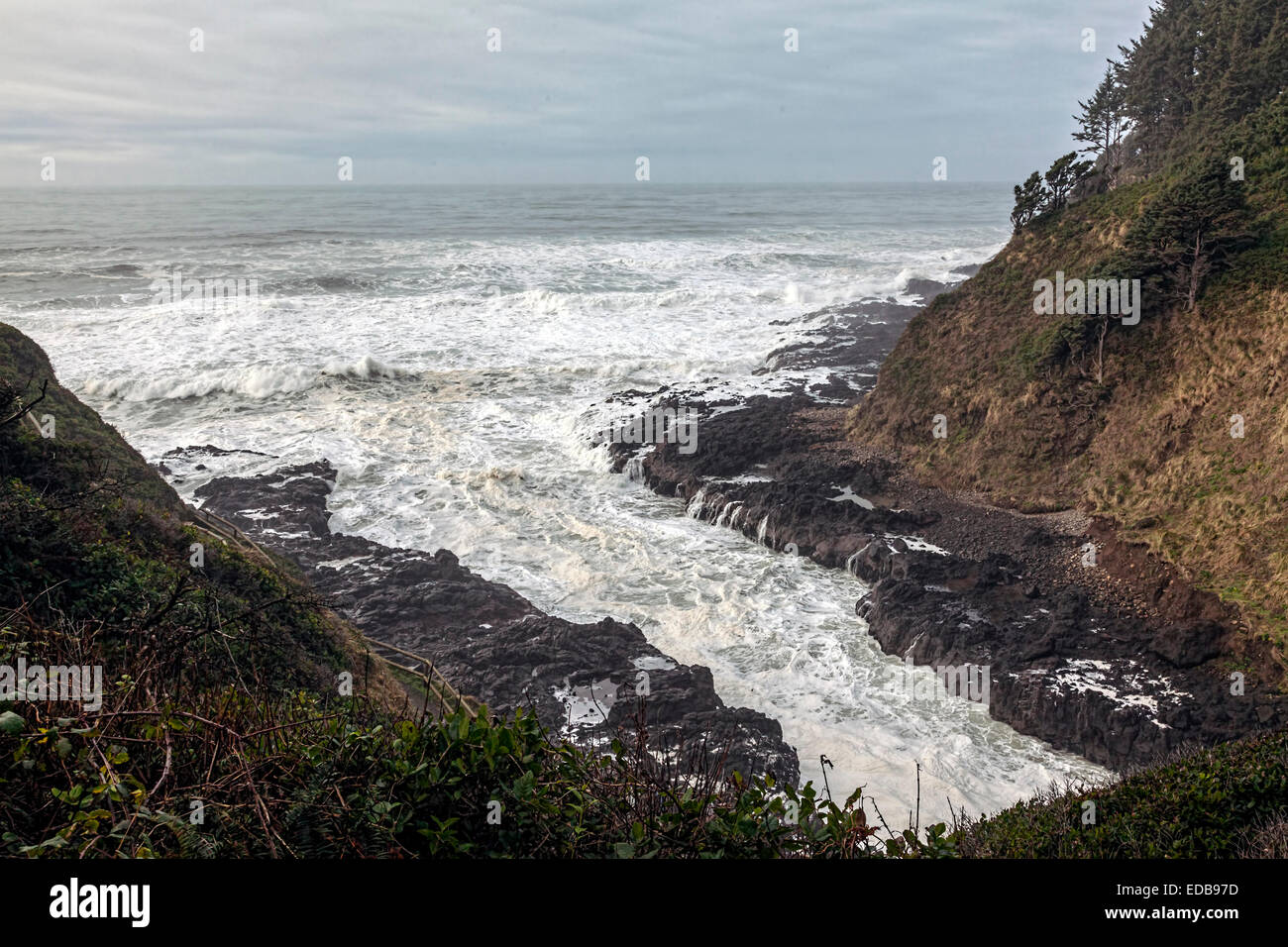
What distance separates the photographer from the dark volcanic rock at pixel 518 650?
35.0 ft

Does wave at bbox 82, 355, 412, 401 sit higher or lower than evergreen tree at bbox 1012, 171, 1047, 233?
lower

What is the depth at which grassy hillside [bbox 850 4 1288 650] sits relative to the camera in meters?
13.3

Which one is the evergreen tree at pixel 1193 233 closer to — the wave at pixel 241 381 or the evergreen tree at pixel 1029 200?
the evergreen tree at pixel 1029 200

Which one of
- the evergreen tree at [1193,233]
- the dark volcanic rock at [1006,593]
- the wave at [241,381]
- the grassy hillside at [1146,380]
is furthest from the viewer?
the wave at [241,381]

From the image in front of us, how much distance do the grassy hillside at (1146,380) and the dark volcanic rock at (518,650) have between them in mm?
7552

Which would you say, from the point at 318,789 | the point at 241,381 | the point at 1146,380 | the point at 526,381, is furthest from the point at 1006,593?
the point at 241,381

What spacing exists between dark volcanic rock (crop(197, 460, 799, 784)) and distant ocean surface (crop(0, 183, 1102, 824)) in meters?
0.88

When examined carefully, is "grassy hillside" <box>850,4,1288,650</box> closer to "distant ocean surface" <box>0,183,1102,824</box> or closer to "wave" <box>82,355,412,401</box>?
"distant ocean surface" <box>0,183,1102,824</box>

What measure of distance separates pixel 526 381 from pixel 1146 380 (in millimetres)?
18131

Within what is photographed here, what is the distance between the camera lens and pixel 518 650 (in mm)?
12367

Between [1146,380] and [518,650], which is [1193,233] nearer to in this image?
[1146,380]

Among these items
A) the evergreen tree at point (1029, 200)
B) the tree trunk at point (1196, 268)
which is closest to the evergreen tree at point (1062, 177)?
the evergreen tree at point (1029, 200)

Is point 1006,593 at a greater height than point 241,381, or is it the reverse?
point 241,381

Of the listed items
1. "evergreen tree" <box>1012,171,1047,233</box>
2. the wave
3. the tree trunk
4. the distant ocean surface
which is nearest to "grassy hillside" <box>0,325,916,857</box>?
the distant ocean surface
